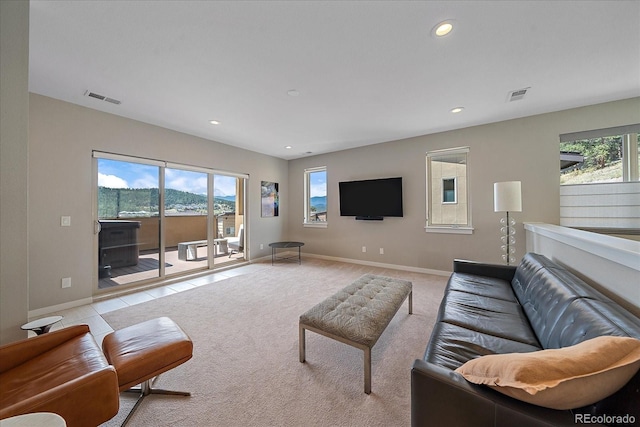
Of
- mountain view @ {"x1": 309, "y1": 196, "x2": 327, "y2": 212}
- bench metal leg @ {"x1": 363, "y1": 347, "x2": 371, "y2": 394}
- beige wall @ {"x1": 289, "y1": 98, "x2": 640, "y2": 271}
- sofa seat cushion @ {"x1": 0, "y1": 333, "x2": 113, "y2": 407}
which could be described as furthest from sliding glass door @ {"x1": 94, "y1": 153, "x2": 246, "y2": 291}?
bench metal leg @ {"x1": 363, "y1": 347, "x2": 371, "y2": 394}

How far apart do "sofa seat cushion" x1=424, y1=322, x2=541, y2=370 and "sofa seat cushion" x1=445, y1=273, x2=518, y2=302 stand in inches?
31.1

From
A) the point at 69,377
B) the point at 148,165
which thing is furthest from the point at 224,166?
the point at 69,377

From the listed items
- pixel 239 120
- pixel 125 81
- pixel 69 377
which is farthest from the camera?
pixel 239 120

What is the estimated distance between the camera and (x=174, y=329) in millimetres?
1650

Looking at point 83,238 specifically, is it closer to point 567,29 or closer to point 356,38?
point 356,38

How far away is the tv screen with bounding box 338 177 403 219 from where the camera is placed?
469cm

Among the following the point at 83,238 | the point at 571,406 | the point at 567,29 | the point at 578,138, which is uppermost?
the point at 567,29

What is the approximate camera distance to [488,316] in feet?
5.68

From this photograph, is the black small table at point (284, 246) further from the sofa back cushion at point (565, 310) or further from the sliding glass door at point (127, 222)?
the sofa back cushion at point (565, 310)

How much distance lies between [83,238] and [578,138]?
7074 millimetres

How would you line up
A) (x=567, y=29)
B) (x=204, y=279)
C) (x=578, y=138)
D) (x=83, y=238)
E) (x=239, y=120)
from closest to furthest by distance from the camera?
(x=567, y=29)
(x=83, y=238)
(x=578, y=138)
(x=239, y=120)
(x=204, y=279)

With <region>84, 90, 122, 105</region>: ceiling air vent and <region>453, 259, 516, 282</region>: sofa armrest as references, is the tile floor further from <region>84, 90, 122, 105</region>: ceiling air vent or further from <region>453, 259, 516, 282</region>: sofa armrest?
<region>453, 259, 516, 282</region>: sofa armrest

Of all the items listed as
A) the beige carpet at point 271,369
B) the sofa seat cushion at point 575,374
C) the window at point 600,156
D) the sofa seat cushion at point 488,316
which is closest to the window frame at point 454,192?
the window at point 600,156

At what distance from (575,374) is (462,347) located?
2.16 ft
